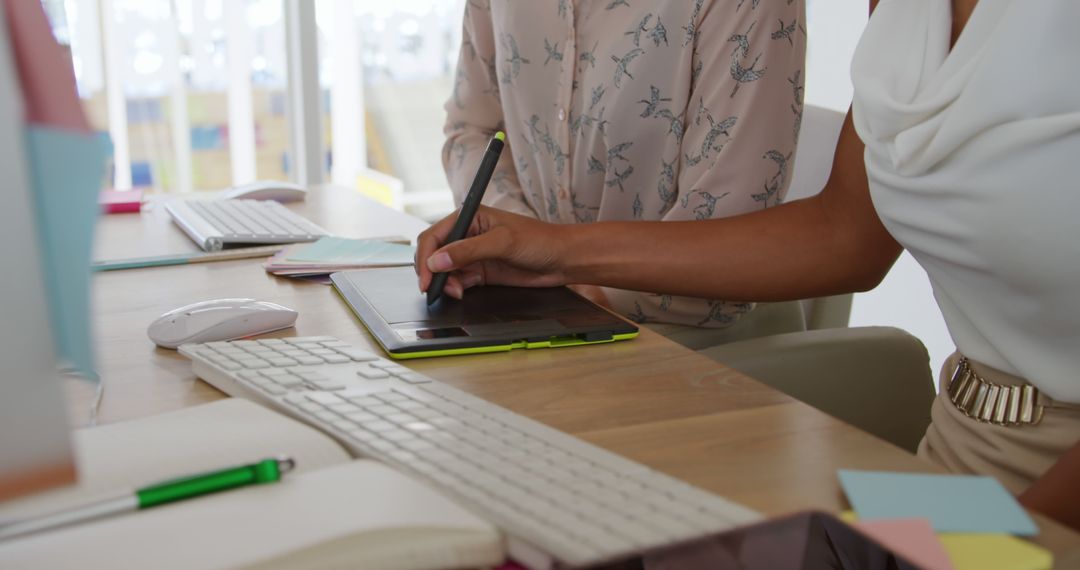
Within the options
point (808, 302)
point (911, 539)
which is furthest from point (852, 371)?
point (911, 539)

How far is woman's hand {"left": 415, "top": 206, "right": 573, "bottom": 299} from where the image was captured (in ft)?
3.31

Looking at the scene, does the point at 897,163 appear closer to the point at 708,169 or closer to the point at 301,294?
the point at 708,169

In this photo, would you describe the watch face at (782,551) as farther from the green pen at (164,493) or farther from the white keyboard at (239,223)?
the white keyboard at (239,223)

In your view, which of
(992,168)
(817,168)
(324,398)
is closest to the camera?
(324,398)

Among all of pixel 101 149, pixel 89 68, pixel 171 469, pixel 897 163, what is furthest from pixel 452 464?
pixel 89 68

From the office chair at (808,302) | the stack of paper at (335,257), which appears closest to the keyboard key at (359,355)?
the stack of paper at (335,257)

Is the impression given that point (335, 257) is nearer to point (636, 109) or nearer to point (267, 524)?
point (636, 109)

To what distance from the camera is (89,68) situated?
9.13 feet

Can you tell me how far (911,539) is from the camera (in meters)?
0.51

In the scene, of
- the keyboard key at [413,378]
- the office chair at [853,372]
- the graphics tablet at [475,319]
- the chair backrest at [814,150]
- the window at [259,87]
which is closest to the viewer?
the keyboard key at [413,378]

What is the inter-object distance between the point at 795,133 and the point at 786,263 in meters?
0.22

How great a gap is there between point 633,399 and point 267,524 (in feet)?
1.03

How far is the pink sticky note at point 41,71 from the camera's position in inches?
14.2

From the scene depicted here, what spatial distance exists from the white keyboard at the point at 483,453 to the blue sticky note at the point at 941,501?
3.0 inches
